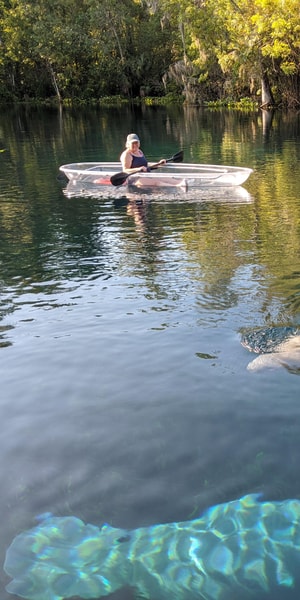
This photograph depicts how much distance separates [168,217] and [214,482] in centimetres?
986

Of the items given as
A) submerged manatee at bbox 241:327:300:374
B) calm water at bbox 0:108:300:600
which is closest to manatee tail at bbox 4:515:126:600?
calm water at bbox 0:108:300:600

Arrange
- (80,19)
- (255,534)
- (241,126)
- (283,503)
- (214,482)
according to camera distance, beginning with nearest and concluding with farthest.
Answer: (255,534) < (283,503) < (214,482) < (241,126) < (80,19)

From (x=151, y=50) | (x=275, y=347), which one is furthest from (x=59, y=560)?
(x=151, y=50)

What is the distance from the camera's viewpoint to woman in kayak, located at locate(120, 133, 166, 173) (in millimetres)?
15438

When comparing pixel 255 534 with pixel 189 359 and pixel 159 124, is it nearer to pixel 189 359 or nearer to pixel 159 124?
pixel 189 359

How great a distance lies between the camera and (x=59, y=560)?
3941 millimetres

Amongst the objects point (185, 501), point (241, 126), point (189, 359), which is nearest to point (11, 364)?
point (189, 359)

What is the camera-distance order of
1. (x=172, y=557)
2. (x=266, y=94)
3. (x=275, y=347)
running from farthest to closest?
(x=266, y=94), (x=275, y=347), (x=172, y=557)

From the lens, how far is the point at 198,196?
15.7 metres

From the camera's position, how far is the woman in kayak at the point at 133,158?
1544 centimetres

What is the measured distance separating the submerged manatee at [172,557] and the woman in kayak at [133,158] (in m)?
12.5

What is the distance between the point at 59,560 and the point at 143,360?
308cm

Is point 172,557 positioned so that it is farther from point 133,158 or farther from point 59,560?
point 133,158

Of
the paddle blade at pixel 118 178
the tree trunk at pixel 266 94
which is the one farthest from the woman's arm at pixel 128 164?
the tree trunk at pixel 266 94
